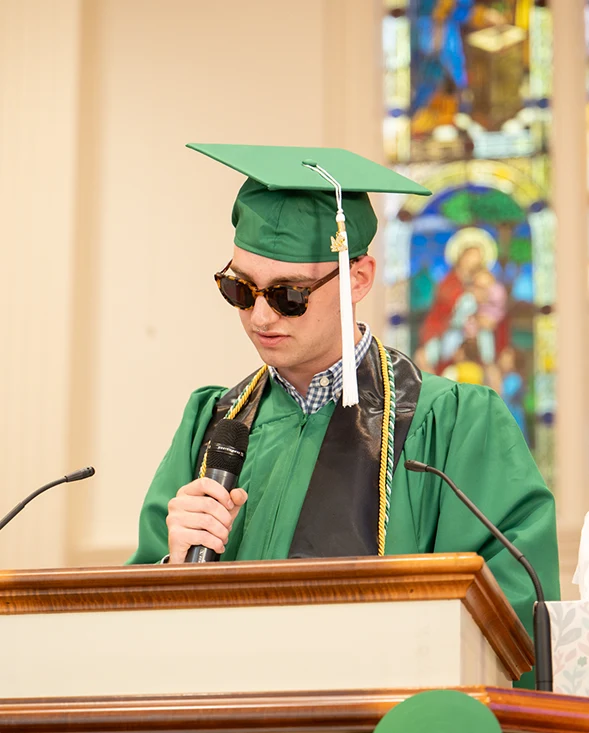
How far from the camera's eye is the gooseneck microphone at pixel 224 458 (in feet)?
7.81

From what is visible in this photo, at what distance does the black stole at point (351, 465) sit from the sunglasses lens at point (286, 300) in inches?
12.1

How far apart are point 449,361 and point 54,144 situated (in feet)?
7.30

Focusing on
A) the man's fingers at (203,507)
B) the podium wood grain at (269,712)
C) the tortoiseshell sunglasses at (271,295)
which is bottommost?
the podium wood grain at (269,712)

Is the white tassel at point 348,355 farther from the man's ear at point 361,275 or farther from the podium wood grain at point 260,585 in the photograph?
the podium wood grain at point 260,585

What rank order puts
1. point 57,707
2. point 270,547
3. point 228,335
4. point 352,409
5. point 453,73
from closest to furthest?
point 57,707 → point 270,547 → point 352,409 → point 228,335 → point 453,73

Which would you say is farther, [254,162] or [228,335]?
[228,335]

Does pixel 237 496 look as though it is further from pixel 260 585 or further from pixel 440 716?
pixel 440 716

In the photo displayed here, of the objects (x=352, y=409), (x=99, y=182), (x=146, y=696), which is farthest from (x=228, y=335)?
(x=146, y=696)

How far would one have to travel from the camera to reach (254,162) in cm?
318

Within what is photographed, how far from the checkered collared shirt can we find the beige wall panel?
3.19 meters

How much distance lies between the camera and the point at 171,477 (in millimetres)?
3301

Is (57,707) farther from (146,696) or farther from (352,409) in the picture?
(352,409)

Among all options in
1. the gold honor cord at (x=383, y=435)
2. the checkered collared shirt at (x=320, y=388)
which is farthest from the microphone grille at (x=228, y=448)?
the checkered collared shirt at (x=320, y=388)

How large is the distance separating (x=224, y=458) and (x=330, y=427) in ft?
2.44
